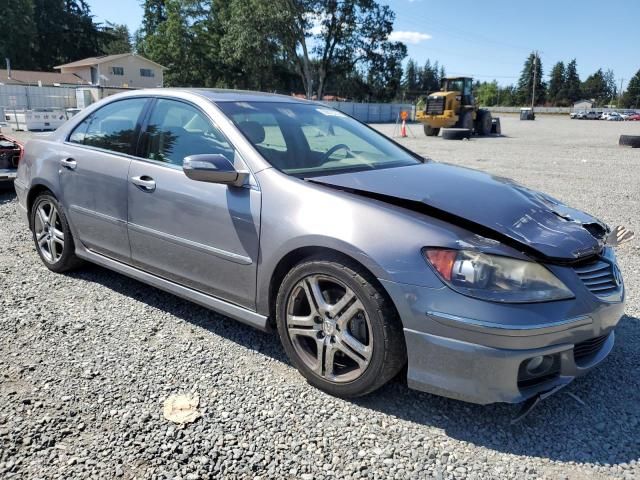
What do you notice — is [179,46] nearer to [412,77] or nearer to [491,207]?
[491,207]

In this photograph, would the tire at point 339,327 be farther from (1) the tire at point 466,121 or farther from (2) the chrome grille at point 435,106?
(1) the tire at point 466,121

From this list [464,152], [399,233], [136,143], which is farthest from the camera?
[464,152]

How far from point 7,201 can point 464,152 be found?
13.1 metres

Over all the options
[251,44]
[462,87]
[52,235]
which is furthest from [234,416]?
[251,44]

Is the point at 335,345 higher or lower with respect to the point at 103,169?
lower

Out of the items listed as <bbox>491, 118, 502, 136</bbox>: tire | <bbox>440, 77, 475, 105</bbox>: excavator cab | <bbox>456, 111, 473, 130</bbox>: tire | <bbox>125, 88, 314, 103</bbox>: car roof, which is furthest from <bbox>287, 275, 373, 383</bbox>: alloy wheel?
<bbox>491, 118, 502, 136</bbox>: tire

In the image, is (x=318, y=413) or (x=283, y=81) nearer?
(x=318, y=413)

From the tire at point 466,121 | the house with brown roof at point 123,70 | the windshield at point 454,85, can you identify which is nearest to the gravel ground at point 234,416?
the tire at point 466,121

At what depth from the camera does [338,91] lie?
51.8 m

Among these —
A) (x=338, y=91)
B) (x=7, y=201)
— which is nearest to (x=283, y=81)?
(x=338, y=91)

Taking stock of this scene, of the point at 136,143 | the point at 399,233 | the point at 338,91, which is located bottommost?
the point at 399,233

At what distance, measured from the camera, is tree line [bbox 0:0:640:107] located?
44.8 metres

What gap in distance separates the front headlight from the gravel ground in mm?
724

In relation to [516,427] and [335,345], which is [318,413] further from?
[516,427]
